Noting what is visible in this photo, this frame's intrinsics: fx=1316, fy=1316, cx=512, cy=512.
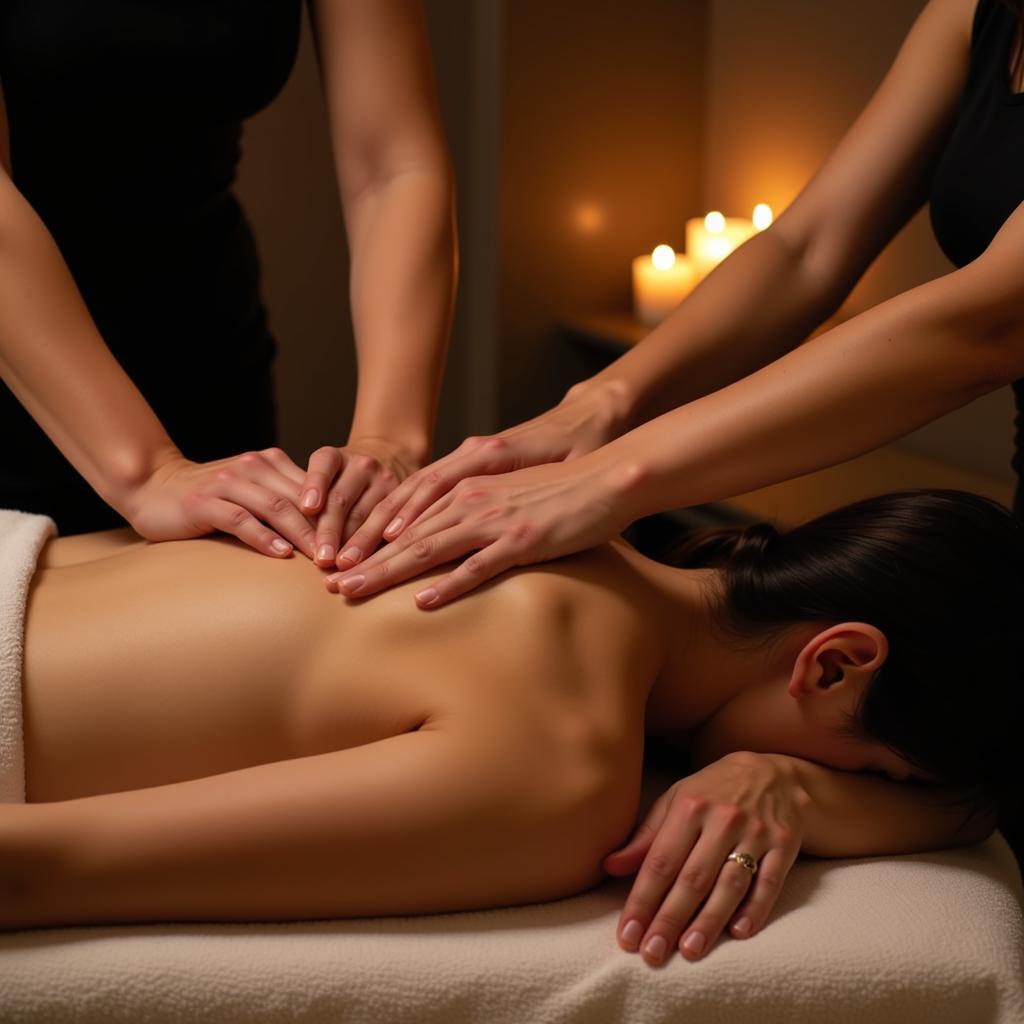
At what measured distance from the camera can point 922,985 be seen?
106 cm

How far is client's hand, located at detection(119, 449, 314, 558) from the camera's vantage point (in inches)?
49.9

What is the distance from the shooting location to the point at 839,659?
125 centimetres

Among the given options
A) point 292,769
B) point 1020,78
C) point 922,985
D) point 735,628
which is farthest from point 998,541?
point 292,769

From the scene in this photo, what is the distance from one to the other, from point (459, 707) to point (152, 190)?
30.7 inches

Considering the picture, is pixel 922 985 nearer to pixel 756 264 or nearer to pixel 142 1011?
pixel 142 1011

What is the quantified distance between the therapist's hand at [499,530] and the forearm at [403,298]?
223 mm

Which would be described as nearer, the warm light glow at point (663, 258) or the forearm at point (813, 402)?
the forearm at point (813, 402)

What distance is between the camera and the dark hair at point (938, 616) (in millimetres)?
1228

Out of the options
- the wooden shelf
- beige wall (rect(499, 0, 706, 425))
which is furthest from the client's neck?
beige wall (rect(499, 0, 706, 425))

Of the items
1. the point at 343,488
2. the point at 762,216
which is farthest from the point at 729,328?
the point at 762,216

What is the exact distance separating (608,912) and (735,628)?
1.08 ft

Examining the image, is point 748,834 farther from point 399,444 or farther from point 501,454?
point 399,444

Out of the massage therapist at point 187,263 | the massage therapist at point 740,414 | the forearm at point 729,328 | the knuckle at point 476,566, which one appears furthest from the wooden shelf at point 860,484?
the knuckle at point 476,566

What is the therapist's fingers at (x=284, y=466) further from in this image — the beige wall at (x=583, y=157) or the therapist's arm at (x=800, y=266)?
the beige wall at (x=583, y=157)
